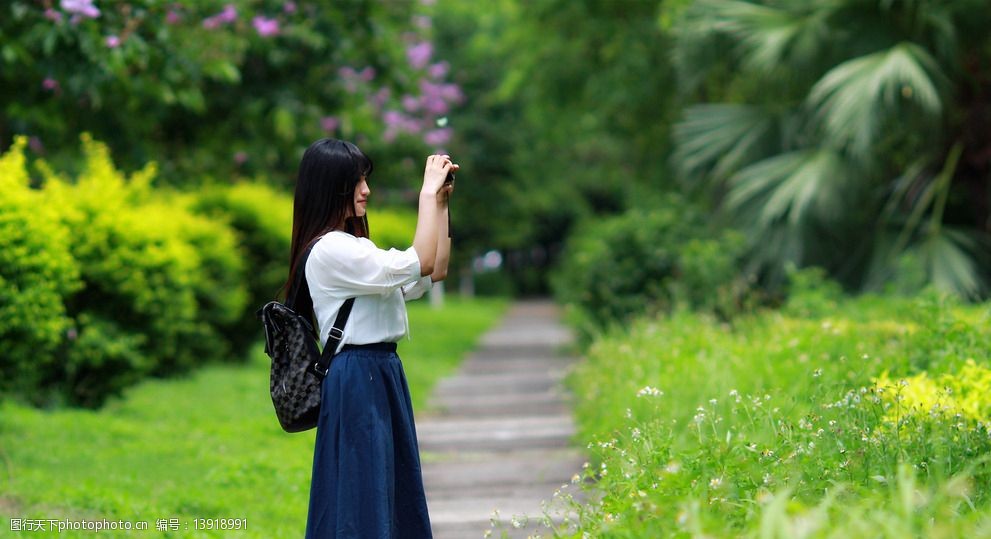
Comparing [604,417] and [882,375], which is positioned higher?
[882,375]

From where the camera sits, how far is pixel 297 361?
149 inches

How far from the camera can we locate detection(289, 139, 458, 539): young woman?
3.65 m

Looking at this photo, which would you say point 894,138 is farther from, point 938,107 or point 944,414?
point 944,414

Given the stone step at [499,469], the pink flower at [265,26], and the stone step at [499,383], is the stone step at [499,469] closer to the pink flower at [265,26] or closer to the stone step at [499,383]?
the stone step at [499,383]

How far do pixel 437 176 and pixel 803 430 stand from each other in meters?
1.53

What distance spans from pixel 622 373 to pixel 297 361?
3949 mm

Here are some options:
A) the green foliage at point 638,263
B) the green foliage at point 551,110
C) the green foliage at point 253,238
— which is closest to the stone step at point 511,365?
the green foliage at point 638,263

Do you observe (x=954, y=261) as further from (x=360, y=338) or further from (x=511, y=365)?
(x=360, y=338)

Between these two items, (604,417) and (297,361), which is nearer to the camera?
(297,361)

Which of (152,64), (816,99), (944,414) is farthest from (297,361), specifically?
(816,99)

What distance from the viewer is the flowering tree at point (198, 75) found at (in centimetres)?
805

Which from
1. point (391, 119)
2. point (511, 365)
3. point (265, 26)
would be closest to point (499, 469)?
point (265, 26)

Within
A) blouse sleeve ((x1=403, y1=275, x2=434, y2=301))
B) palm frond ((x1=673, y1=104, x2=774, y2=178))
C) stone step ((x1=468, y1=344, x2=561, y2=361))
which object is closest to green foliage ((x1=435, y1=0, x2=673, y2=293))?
stone step ((x1=468, y1=344, x2=561, y2=361))

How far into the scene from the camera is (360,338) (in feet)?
12.3
